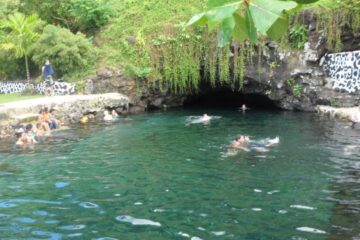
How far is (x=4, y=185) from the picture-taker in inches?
443

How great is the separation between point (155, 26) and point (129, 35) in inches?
77.4

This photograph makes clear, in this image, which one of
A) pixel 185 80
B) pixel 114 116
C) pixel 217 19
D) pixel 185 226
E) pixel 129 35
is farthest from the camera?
pixel 129 35

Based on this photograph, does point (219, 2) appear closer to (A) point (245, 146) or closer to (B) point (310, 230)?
(B) point (310, 230)

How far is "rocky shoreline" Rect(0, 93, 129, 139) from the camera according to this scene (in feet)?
64.4

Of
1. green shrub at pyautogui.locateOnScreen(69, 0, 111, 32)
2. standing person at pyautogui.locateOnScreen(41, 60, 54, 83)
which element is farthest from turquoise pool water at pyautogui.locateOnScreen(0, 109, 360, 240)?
green shrub at pyautogui.locateOnScreen(69, 0, 111, 32)

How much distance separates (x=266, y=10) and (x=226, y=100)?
3253cm

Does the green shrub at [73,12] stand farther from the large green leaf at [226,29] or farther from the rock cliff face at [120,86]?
the large green leaf at [226,29]

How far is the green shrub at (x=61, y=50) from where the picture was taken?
2619cm

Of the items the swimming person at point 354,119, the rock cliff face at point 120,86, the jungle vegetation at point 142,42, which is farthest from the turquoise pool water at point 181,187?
the rock cliff face at point 120,86

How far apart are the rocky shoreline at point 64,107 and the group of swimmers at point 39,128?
49 centimetres

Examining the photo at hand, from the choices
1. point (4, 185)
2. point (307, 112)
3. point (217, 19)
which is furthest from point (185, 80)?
point (217, 19)

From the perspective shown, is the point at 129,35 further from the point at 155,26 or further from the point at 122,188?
the point at 122,188

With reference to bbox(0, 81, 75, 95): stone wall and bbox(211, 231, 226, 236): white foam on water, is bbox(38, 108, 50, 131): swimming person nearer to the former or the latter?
bbox(0, 81, 75, 95): stone wall

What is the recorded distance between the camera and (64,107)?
2283 cm
